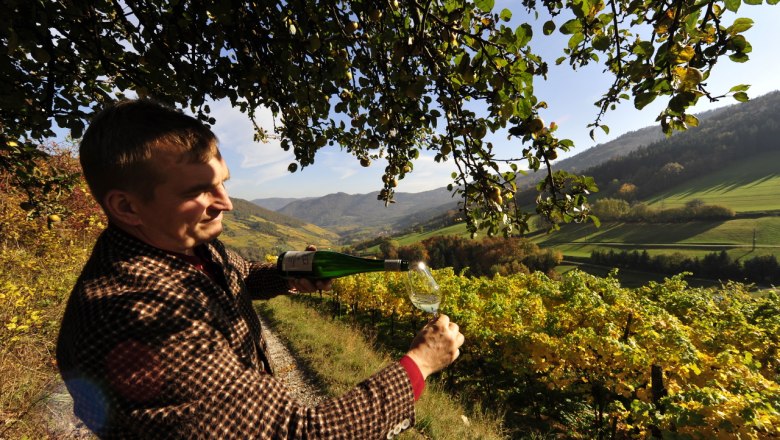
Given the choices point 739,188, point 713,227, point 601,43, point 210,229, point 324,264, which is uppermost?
point 601,43

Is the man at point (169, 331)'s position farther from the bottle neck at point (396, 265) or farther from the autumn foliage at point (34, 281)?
the autumn foliage at point (34, 281)

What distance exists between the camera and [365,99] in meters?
3.15

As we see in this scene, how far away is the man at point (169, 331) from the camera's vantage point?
1.20 m

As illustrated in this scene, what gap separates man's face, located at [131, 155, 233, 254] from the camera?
1563mm

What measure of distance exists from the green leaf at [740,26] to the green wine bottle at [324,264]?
203 centimetres

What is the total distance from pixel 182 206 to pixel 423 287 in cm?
167

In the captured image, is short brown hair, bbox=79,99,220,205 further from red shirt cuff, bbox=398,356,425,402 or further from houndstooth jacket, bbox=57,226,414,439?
red shirt cuff, bbox=398,356,425,402

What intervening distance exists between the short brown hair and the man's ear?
1.1 inches

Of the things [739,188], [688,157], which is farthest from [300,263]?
[688,157]

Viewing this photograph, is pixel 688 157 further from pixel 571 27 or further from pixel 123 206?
pixel 123 206

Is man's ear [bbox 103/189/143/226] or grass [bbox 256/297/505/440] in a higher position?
man's ear [bbox 103/189/143/226]

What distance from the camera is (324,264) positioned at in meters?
3.17

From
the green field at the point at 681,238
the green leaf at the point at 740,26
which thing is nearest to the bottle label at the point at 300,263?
the green leaf at the point at 740,26

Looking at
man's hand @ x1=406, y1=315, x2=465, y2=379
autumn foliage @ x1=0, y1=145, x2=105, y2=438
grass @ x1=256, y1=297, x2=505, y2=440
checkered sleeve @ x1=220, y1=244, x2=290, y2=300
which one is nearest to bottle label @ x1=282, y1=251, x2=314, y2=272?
checkered sleeve @ x1=220, y1=244, x2=290, y2=300
